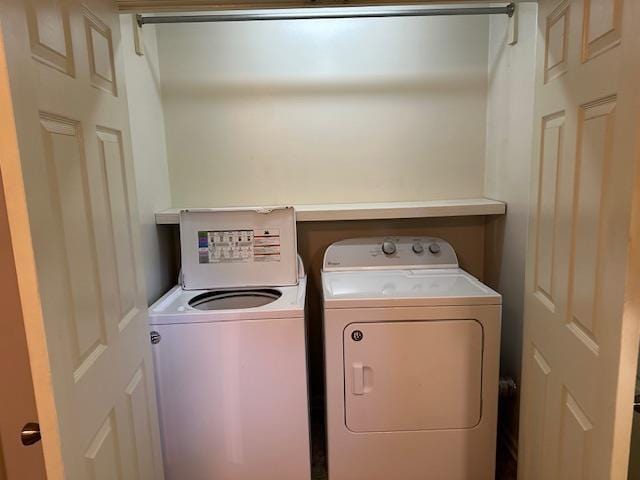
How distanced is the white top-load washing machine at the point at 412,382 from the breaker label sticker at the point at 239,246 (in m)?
0.45

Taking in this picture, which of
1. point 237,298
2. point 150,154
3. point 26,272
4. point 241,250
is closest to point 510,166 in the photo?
point 241,250

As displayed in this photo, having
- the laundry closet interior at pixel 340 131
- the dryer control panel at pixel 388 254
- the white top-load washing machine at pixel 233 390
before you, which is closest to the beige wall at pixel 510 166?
the laundry closet interior at pixel 340 131

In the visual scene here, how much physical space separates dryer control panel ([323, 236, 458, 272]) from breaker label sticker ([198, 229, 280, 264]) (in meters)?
0.32

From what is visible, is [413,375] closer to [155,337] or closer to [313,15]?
[155,337]

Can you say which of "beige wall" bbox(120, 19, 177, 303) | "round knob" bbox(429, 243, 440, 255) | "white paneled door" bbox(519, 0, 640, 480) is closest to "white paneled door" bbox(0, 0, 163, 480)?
"beige wall" bbox(120, 19, 177, 303)

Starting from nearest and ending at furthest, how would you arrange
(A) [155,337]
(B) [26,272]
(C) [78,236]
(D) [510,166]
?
(B) [26,272], (C) [78,236], (A) [155,337], (D) [510,166]

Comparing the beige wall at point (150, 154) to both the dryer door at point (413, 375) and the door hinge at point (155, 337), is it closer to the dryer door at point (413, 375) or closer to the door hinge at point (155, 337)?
the door hinge at point (155, 337)

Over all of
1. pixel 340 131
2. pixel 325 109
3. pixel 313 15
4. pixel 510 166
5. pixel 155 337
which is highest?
pixel 313 15

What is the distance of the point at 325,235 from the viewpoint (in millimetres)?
2379

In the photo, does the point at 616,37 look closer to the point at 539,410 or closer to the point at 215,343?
the point at 539,410

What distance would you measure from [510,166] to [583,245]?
1.13 meters

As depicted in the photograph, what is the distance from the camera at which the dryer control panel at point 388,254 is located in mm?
2184

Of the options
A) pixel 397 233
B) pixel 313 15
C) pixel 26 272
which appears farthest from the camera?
pixel 397 233

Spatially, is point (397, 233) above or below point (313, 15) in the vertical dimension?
below
